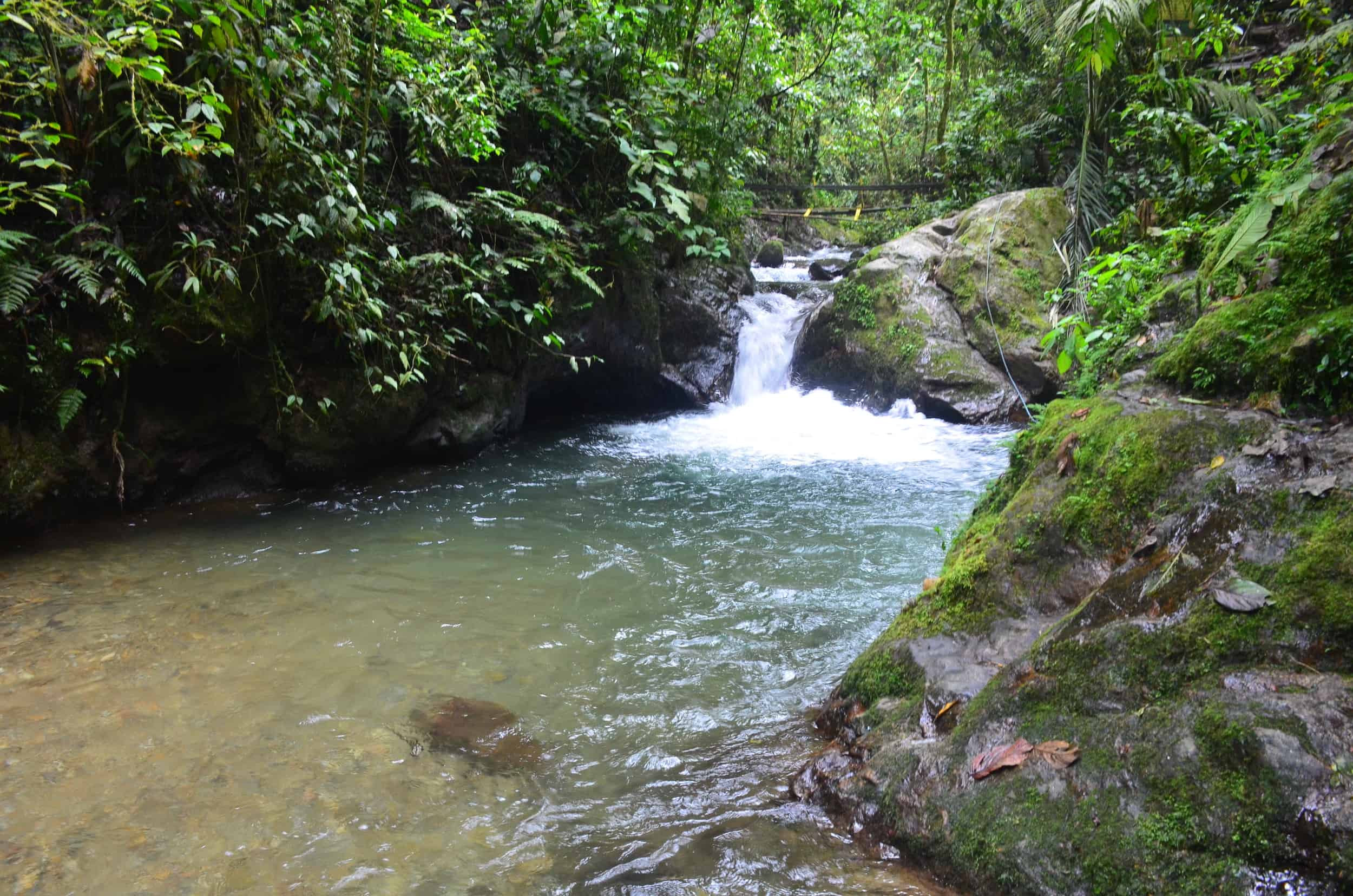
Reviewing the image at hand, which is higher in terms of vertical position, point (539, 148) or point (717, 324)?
point (539, 148)

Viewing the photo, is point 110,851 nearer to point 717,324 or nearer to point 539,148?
point 539,148

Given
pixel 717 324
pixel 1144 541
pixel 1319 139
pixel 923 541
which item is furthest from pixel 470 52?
pixel 1144 541

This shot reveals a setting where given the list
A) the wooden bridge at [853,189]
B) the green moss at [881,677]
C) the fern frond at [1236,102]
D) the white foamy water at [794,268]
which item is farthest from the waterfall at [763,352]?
the green moss at [881,677]

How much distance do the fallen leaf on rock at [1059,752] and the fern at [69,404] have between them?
20.0ft

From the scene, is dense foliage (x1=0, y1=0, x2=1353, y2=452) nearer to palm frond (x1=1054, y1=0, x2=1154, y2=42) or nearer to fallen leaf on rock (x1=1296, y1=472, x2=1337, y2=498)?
palm frond (x1=1054, y1=0, x2=1154, y2=42)

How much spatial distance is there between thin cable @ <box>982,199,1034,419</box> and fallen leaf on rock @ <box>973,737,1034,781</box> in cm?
805

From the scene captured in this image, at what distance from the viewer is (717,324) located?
1177 cm

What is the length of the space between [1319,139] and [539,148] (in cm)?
775

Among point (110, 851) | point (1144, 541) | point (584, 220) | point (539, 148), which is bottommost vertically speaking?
point (110, 851)

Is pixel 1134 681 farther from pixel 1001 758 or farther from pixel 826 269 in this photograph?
pixel 826 269

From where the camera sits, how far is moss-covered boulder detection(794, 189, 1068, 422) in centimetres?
1026

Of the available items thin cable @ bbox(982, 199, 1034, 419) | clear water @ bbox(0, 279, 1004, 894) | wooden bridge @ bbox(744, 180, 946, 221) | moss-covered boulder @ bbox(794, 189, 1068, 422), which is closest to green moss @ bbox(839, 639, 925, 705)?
clear water @ bbox(0, 279, 1004, 894)

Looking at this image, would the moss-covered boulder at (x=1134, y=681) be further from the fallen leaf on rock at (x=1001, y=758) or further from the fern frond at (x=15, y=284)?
the fern frond at (x=15, y=284)

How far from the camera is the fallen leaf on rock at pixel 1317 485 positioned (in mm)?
2352
